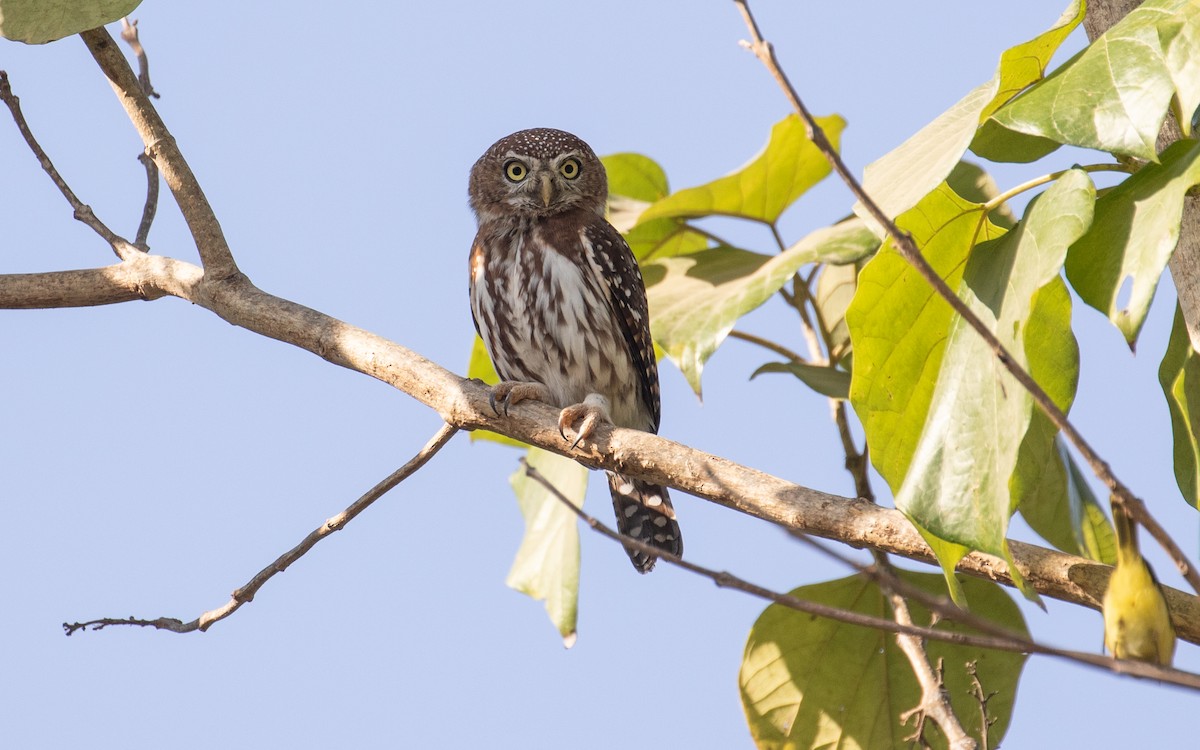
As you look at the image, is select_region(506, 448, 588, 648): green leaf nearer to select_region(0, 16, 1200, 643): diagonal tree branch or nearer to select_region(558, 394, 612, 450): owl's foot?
select_region(558, 394, 612, 450): owl's foot

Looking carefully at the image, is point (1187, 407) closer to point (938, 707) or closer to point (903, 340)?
point (903, 340)

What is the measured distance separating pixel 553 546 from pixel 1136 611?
237 cm

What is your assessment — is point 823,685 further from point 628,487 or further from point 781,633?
point 628,487

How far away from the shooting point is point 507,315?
178 inches

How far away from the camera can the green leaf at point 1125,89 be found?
6.38 ft

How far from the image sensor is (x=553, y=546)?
387cm

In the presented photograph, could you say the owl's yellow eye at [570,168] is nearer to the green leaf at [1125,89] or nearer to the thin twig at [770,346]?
the thin twig at [770,346]

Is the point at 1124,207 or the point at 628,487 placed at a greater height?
the point at 628,487

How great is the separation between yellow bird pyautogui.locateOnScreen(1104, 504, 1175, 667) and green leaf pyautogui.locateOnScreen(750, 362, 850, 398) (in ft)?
4.84

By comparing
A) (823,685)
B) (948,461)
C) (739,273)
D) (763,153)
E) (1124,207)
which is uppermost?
(763,153)

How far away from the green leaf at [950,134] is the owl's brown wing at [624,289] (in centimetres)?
212

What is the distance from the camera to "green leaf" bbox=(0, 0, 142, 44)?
2.91 m

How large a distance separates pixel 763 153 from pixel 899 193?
167 cm

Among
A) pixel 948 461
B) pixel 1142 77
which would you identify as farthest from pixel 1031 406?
pixel 1142 77
